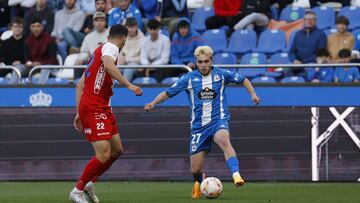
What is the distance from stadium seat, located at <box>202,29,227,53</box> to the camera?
2159 centimetres

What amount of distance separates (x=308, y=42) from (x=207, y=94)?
7146 millimetres

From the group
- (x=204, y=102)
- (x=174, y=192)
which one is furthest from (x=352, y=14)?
(x=204, y=102)

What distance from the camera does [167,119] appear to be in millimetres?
17797

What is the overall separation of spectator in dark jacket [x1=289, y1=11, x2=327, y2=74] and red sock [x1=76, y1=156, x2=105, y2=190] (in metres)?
8.44

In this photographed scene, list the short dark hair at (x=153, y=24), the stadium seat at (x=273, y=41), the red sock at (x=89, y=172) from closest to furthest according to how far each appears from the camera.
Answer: the red sock at (x=89, y=172) < the short dark hair at (x=153, y=24) < the stadium seat at (x=273, y=41)

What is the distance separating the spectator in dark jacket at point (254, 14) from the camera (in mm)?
21688

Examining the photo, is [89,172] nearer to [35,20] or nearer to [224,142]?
[224,142]

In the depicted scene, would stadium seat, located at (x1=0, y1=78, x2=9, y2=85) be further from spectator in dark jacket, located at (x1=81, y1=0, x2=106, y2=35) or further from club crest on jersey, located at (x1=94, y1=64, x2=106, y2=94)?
club crest on jersey, located at (x1=94, y1=64, x2=106, y2=94)

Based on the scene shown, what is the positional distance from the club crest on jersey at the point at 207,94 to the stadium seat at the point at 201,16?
28.6 feet

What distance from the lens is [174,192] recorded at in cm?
1461

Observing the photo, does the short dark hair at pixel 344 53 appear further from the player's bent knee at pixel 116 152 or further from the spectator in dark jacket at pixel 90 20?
the player's bent knee at pixel 116 152

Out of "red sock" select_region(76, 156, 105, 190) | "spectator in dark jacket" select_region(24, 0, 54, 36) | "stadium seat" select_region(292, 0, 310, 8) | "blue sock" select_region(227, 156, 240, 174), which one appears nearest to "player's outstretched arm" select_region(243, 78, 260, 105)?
"blue sock" select_region(227, 156, 240, 174)

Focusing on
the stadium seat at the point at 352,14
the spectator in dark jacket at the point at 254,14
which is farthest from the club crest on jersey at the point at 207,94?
the spectator in dark jacket at the point at 254,14

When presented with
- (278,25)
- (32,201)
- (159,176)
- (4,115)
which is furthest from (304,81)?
(32,201)
